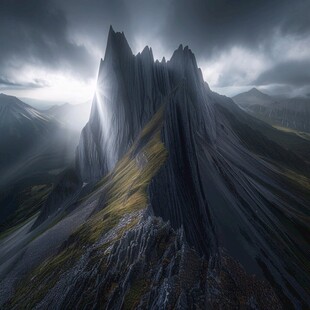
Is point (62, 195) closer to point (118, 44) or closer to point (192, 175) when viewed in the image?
point (192, 175)

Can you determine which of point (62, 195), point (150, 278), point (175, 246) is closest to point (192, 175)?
point (175, 246)

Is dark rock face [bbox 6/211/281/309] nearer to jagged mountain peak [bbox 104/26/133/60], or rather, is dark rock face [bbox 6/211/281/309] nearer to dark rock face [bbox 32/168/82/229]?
dark rock face [bbox 32/168/82/229]

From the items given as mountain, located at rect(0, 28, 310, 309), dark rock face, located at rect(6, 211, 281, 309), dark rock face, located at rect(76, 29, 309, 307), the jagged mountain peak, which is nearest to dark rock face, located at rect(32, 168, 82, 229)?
dark rock face, located at rect(76, 29, 309, 307)

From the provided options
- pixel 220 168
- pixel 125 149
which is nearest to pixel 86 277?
pixel 220 168

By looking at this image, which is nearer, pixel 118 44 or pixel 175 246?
pixel 175 246

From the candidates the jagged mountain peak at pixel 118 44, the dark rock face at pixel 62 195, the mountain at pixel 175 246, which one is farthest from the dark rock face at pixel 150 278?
the jagged mountain peak at pixel 118 44

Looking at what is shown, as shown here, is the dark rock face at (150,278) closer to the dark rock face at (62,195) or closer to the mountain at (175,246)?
the mountain at (175,246)

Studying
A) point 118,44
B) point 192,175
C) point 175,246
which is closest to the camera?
point 175,246

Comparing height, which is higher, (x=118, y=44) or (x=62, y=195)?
(x=118, y=44)
